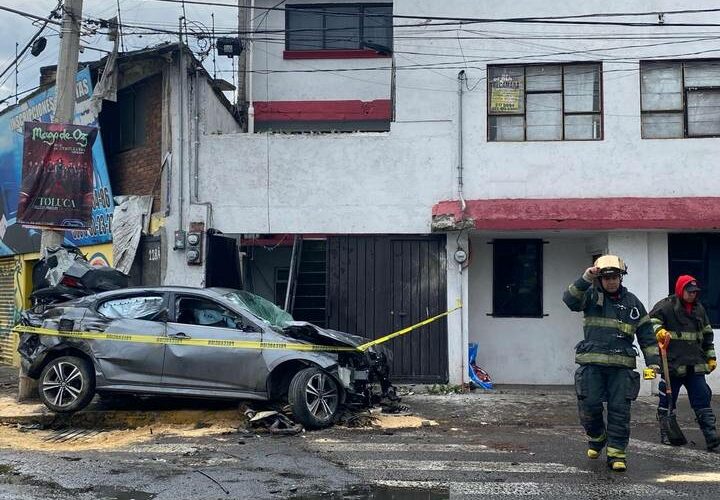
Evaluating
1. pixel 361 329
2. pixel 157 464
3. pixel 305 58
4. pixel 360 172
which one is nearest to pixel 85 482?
pixel 157 464

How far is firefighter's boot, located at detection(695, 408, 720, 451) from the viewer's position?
→ 7.53 meters

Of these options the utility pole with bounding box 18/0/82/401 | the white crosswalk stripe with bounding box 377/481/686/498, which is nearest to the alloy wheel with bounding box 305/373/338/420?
the white crosswalk stripe with bounding box 377/481/686/498

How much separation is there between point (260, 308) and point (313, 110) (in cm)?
779

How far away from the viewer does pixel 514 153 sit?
39.8 feet

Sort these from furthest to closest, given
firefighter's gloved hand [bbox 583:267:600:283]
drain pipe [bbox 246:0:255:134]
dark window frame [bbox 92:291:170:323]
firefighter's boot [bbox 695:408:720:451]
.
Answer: drain pipe [bbox 246:0:255:134] < dark window frame [bbox 92:291:170:323] < firefighter's boot [bbox 695:408:720:451] < firefighter's gloved hand [bbox 583:267:600:283]

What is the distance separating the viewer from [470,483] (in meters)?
6.22

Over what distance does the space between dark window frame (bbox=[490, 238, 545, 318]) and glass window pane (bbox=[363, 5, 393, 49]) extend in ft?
19.9

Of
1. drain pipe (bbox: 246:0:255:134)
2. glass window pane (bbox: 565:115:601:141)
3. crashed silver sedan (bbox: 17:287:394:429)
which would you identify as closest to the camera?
crashed silver sedan (bbox: 17:287:394:429)

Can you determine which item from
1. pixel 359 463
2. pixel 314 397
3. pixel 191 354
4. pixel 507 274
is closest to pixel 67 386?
pixel 191 354

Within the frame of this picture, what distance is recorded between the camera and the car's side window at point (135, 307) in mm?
9273

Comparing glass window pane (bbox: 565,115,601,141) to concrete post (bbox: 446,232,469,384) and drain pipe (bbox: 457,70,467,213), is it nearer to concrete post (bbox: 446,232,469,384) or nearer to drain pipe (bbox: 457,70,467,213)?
drain pipe (bbox: 457,70,467,213)

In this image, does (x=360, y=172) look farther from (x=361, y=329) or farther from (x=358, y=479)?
(x=358, y=479)

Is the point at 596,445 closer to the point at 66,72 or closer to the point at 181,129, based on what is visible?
the point at 66,72

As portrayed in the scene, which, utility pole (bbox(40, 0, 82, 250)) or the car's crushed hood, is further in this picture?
utility pole (bbox(40, 0, 82, 250))
